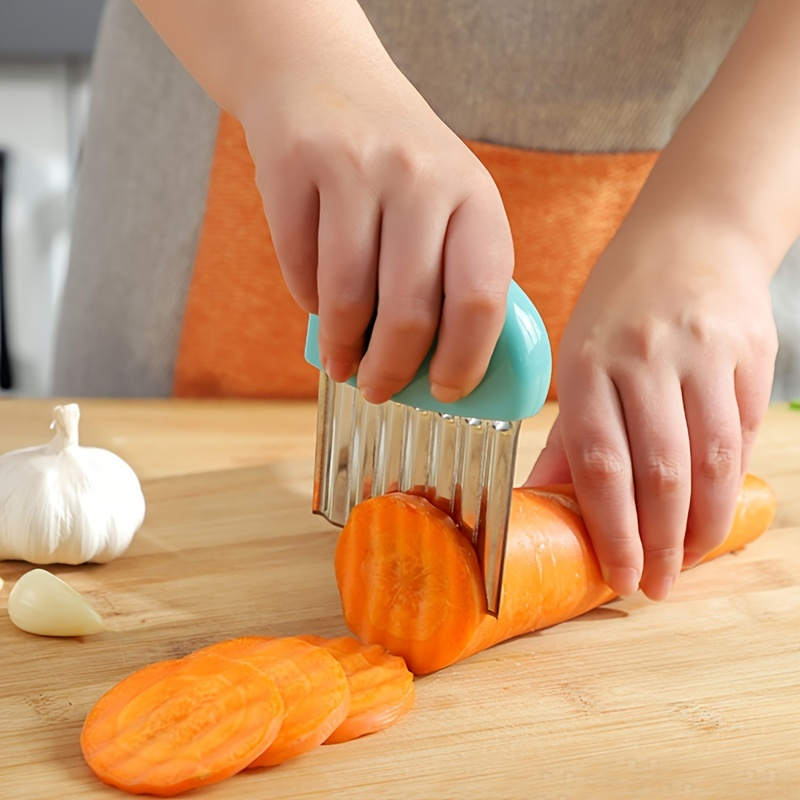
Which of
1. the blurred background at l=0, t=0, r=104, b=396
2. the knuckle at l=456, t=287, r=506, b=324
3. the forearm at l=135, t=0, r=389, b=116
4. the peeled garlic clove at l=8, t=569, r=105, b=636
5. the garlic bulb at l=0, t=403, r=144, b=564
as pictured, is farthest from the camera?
the blurred background at l=0, t=0, r=104, b=396

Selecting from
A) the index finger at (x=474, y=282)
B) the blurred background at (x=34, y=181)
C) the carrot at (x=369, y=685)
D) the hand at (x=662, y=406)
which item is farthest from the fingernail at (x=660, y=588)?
the blurred background at (x=34, y=181)

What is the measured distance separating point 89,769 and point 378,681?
202mm

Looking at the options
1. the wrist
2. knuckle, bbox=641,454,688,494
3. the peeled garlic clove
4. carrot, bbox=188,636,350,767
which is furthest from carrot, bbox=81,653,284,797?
the wrist

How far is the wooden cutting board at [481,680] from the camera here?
71 cm

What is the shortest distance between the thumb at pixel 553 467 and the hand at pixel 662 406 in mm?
115

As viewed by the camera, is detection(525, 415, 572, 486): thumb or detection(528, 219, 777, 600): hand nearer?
detection(528, 219, 777, 600): hand

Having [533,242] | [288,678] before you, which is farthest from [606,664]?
[533,242]

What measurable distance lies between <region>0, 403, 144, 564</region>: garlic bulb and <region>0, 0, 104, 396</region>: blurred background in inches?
62.7

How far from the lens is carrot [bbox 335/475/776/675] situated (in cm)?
83

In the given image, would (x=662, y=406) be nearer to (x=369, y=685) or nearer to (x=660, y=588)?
(x=660, y=588)

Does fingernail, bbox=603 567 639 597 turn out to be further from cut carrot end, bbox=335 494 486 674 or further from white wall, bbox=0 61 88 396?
white wall, bbox=0 61 88 396

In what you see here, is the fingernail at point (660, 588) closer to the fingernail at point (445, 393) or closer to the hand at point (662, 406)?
the hand at point (662, 406)

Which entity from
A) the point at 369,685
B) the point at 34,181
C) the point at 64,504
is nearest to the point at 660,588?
the point at 369,685

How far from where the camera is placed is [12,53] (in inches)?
96.5
